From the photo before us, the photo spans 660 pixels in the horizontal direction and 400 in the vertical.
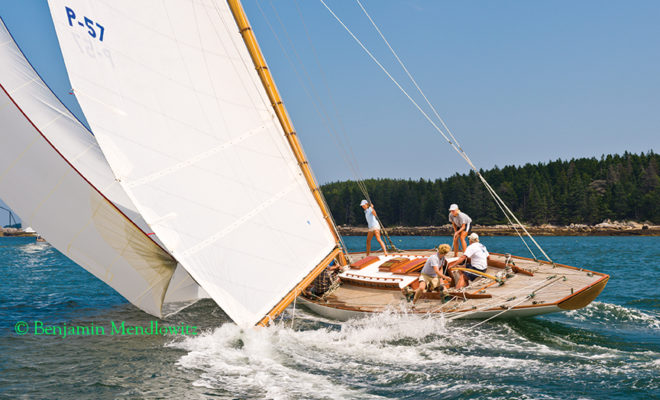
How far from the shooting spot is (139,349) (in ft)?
33.5

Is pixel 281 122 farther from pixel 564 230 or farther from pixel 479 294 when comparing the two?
pixel 564 230

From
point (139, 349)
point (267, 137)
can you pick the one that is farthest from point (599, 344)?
point (139, 349)

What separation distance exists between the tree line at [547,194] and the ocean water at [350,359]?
281 feet

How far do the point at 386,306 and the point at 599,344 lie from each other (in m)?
4.16

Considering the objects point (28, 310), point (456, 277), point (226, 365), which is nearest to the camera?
point (226, 365)

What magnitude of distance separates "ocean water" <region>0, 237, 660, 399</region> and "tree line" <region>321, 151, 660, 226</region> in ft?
281

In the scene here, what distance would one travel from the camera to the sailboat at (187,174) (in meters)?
9.06

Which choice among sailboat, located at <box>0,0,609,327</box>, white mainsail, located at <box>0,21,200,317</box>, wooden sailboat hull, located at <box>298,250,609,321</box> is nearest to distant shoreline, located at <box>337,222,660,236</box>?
wooden sailboat hull, located at <box>298,250,609,321</box>

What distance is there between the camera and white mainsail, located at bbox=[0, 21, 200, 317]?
10.2m

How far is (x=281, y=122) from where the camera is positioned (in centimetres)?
1084

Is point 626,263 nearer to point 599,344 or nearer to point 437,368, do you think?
point 599,344

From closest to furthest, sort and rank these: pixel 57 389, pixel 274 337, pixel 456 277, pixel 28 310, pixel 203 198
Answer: pixel 57 389, pixel 203 198, pixel 274 337, pixel 456 277, pixel 28 310

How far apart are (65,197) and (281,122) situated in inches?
185

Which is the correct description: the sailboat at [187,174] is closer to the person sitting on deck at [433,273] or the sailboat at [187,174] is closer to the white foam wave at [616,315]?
the person sitting on deck at [433,273]
